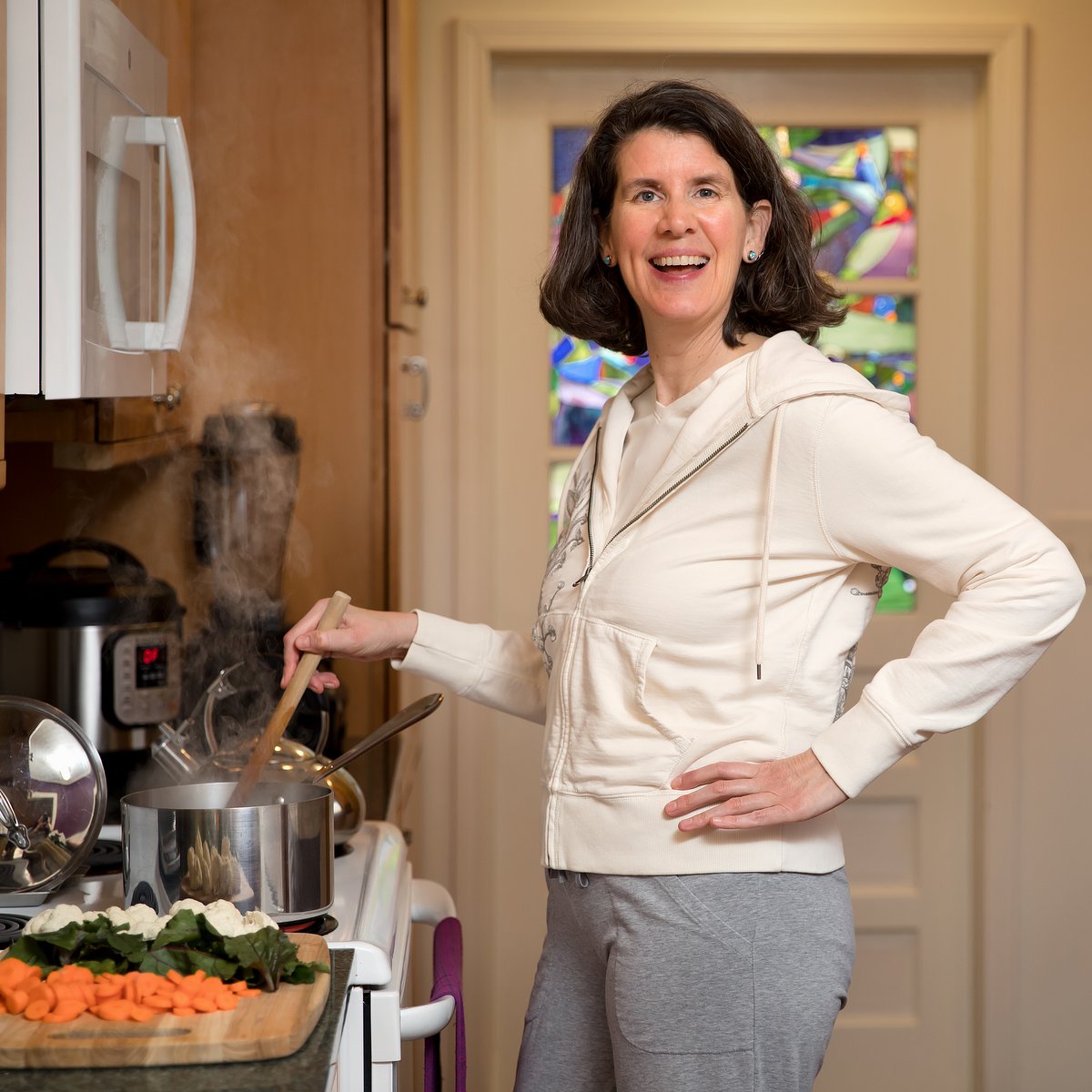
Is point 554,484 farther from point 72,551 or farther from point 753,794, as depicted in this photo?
point 753,794

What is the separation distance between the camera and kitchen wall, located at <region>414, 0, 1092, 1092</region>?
8.80ft

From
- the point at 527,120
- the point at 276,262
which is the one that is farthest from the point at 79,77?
the point at 527,120

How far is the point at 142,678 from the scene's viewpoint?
1785mm

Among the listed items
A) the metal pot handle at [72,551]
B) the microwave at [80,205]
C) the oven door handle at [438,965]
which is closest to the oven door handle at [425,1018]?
the oven door handle at [438,965]

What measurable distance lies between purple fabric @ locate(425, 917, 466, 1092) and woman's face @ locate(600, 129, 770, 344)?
0.68 metres

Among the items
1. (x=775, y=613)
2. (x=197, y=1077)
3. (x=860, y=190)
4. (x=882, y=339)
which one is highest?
(x=860, y=190)

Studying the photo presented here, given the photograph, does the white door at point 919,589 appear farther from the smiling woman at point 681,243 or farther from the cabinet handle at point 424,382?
the smiling woman at point 681,243

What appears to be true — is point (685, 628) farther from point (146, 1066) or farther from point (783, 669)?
point (146, 1066)

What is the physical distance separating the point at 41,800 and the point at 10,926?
12 cm

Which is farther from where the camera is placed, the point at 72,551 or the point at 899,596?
the point at 899,596

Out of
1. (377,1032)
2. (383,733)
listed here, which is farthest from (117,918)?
(383,733)

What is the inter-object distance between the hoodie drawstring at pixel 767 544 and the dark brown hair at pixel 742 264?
0.22 meters

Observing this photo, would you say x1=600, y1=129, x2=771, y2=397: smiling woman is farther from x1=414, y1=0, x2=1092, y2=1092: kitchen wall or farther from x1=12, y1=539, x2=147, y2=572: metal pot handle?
x1=414, y1=0, x2=1092, y2=1092: kitchen wall

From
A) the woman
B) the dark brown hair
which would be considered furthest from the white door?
the woman
